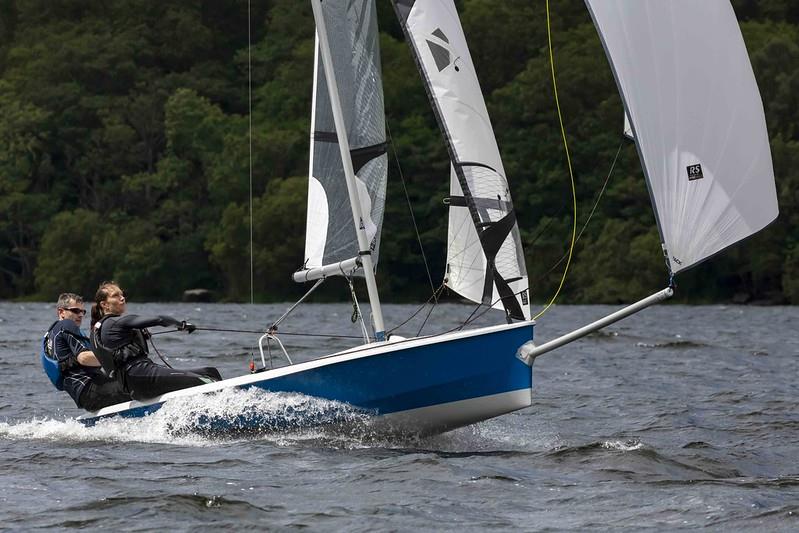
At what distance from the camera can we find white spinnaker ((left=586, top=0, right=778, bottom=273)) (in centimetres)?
1038

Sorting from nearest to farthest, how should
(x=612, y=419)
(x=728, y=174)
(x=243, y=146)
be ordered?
(x=728, y=174)
(x=612, y=419)
(x=243, y=146)

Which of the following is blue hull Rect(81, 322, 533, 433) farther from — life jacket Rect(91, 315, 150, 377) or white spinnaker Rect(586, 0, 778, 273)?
white spinnaker Rect(586, 0, 778, 273)

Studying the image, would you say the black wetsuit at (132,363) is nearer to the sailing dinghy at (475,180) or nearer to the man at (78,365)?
the sailing dinghy at (475,180)

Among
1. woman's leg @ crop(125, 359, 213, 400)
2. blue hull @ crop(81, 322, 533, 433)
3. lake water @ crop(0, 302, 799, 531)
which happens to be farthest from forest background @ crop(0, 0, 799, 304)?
woman's leg @ crop(125, 359, 213, 400)

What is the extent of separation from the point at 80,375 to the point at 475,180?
3.51 metres

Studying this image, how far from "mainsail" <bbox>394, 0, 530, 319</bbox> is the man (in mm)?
3007

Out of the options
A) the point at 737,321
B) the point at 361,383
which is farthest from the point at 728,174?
the point at 737,321

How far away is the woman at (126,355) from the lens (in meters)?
11.7

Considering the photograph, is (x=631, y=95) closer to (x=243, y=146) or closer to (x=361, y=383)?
(x=361, y=383)

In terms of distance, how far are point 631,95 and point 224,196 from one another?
173ft

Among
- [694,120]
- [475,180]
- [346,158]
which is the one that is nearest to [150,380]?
[346,158]

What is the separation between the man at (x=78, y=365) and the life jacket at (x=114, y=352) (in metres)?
0.37

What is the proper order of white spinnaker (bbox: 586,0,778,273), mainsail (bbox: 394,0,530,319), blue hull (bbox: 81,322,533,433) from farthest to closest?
mainsail (bbox: 394,0,530,319) < blue hull (bbox: 81,322,533,433) < white spinnaker (bbox: 586,0,778,273)

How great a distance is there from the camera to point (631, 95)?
10.5 meters
